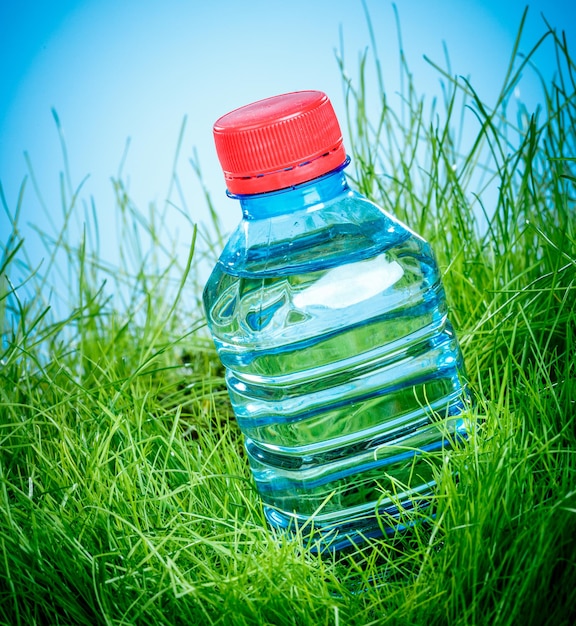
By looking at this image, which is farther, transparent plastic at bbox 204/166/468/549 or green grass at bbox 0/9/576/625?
transparent plastic at bbox 204/166/468/549

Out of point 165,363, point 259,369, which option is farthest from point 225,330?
point 165,363

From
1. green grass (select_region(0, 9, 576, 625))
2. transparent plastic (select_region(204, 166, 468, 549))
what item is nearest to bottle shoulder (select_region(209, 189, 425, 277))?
transparent plastic (select_region(204, 166, 468, 549))

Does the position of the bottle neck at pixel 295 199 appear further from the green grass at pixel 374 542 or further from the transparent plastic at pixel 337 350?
the green grass at pixel 374 542

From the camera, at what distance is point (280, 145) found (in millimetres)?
761

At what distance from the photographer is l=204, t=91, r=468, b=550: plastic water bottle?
852 millimetres

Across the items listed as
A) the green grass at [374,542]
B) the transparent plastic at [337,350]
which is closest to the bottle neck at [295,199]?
the transparent plastic at [337,350]

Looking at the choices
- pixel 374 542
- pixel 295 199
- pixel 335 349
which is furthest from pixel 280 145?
pixel 374 542

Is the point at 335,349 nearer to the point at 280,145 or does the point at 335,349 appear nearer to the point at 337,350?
the point at 337,350

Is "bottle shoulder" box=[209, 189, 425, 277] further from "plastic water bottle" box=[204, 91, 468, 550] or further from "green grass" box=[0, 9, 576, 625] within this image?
"green grass" box=[0, 9, 576, 625]

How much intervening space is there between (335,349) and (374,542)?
0.23 meters

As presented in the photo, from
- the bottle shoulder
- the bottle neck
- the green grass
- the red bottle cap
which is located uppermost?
the red bottle cap

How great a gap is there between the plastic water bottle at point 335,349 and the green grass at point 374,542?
0.05m

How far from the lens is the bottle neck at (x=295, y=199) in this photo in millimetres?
828

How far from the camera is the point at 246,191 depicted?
0.79 m
